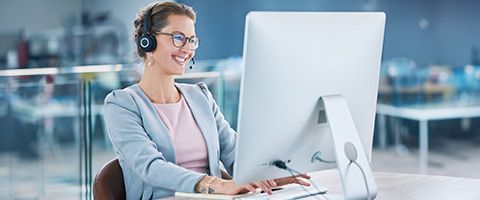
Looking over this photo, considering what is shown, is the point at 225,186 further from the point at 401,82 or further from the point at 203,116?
the point at 401,82

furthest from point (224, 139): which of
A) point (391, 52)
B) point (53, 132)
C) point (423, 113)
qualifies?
point (391, 52)

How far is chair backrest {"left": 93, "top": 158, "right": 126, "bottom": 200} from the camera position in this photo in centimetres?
235

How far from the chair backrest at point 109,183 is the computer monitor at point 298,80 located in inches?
19.3

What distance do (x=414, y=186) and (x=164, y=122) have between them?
76 cm

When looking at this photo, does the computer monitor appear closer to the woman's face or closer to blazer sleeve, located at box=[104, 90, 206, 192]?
blazer sleeve, located at box=[104, 90, 206, 192]

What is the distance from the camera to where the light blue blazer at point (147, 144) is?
7.52 ft

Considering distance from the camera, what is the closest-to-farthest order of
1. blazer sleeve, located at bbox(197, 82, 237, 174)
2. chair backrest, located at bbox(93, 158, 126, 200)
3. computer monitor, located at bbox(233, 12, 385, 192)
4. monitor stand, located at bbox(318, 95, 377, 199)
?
computer monitor, located at bbox(233, 12, 385, 192), monitor stand, located at bbox(318, 95, 377, 199), chair backrest, located at bbox(93, 158, 126, 200), blazer sleeve, located at bbox(197, 82, 237, 174)

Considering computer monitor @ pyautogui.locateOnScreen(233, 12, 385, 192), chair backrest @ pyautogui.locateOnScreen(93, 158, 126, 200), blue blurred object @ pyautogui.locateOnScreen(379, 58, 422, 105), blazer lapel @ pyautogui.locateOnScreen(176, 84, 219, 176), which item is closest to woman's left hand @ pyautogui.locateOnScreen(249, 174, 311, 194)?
computer monitor @ pyautogui.locateOnScreen(233, 12, 385, 192)

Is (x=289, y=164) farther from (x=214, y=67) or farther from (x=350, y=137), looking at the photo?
(x=214, y=67)

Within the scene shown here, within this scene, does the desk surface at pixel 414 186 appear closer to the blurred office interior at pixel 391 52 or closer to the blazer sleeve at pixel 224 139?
the blazer sleeve at pixel 224 139

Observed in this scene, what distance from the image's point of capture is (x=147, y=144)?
2350mm

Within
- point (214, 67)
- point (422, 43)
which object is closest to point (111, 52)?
point (214, 67)

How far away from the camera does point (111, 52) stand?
24.9 ft

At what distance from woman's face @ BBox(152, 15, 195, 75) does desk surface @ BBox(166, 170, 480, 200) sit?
40 cm
